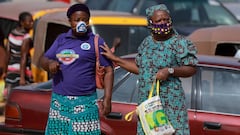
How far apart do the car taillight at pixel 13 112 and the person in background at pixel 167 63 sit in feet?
6.41

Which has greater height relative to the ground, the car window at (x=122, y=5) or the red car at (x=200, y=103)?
the car window at (x=122, y=5)

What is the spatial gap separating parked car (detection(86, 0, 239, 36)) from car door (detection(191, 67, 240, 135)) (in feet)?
20.7

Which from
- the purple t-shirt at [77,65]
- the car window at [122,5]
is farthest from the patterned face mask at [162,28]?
the car window at [122,5]

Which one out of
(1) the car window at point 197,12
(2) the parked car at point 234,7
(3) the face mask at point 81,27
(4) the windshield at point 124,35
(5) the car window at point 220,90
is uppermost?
(2) the parked car at point 234,7

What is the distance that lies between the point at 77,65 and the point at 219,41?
2870 mm

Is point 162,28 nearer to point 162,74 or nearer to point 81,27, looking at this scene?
point 162,74

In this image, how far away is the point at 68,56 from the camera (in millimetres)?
5535

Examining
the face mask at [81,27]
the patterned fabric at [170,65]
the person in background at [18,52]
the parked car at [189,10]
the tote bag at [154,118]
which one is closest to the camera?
the tote bag at [154,118]

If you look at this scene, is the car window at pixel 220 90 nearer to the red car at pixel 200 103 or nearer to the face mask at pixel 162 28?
the red car at pixel 200 103

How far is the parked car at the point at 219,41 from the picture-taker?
7934 mm

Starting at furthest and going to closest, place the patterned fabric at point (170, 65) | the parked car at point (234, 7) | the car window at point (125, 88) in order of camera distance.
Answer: the parked car at point (234, 7), the car window at point (125, 88), the patterned fabric at point (170, 65)

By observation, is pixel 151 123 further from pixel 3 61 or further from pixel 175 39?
pixel 3 61

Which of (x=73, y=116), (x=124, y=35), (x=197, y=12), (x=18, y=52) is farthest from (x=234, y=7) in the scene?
(x=73, y=116)

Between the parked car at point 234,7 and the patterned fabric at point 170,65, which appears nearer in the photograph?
the patterned fabric at point 170,65
